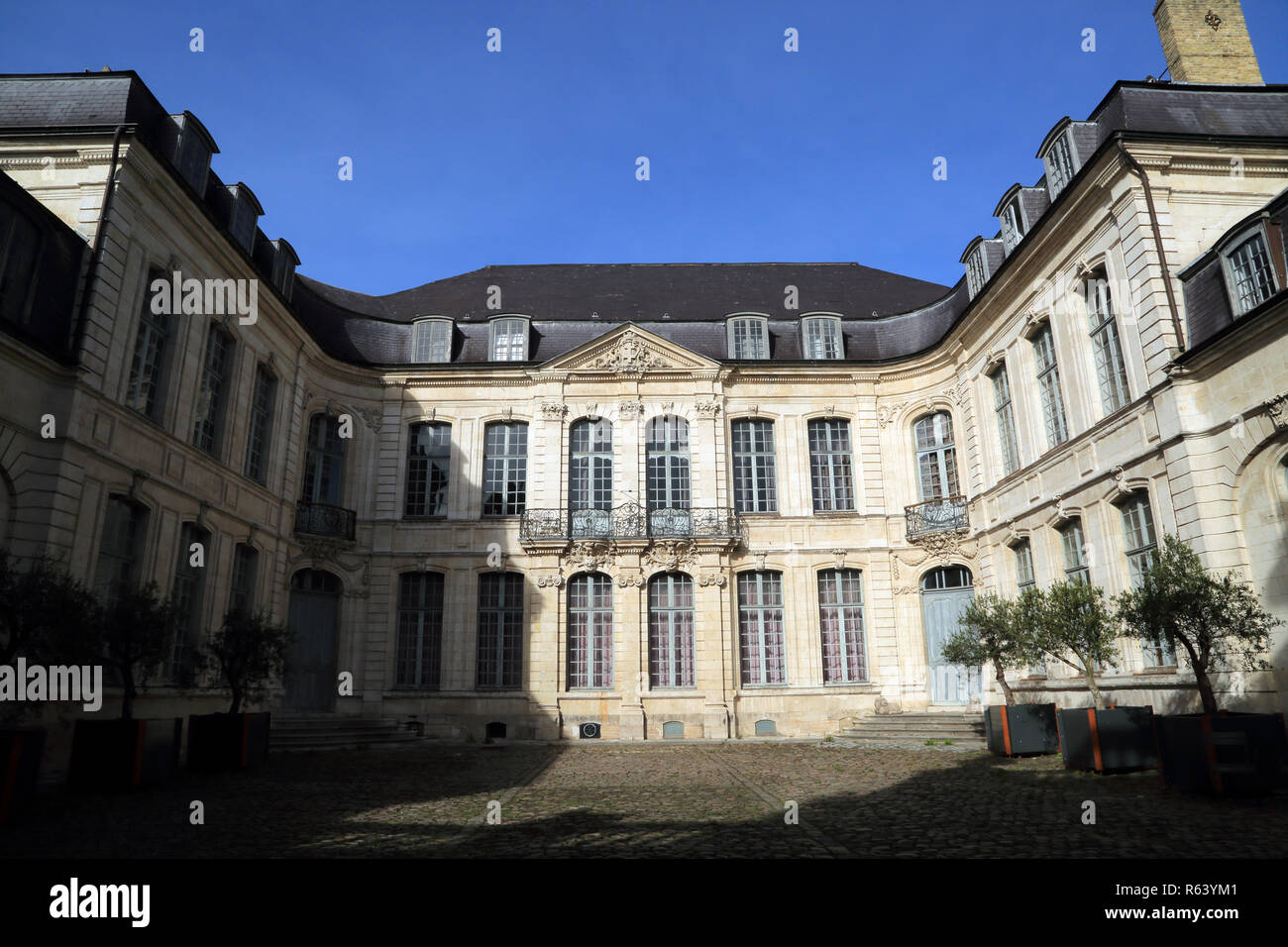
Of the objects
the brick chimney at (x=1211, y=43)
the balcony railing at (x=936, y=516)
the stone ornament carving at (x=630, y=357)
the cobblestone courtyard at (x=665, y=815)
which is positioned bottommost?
the cobblestone courtyard at (x=665, y=815)

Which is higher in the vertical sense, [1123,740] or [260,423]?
[260,423]

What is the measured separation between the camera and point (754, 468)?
18000mm

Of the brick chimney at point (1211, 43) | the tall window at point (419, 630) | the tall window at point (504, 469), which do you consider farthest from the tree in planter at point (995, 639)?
the tall window at point (419, 630)

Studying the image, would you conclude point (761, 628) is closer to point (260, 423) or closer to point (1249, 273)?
point (1249, 273)

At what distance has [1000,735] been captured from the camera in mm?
10969

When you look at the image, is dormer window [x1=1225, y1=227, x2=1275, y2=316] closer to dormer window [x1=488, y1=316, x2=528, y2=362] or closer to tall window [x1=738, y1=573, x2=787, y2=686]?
tall window [x1=738, y1=573, x2=787, y2=686]

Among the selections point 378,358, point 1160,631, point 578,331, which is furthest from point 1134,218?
point 378,358

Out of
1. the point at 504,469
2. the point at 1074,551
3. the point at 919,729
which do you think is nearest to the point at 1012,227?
the point at 1074,551

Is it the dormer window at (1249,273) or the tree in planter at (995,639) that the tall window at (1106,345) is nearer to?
the dormer window at (1249,273)

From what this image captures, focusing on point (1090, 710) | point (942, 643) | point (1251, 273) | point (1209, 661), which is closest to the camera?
point (1209, 661)

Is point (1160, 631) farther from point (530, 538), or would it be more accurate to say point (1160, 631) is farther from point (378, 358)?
point (378, 358)

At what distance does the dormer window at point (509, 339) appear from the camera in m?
18.3

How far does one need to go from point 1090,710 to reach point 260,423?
14.3 m

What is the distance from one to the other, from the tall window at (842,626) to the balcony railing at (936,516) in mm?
1561
